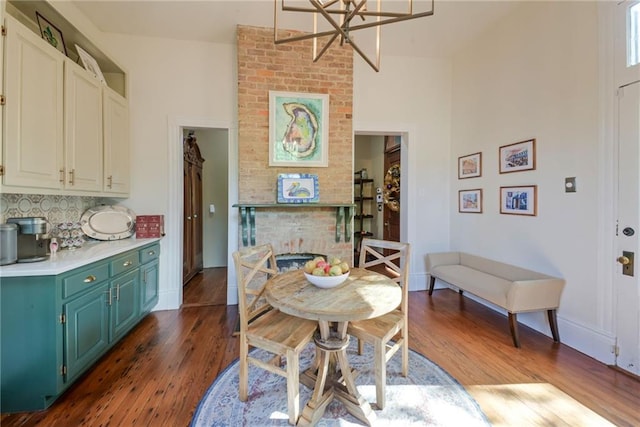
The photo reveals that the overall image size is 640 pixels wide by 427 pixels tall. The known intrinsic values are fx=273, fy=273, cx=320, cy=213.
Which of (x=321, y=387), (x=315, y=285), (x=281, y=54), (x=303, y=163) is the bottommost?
(x=321, y=387)

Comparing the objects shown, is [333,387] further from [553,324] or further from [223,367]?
[553,324]

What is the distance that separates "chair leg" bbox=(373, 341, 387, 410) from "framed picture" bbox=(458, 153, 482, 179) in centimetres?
278

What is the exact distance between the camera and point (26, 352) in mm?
1605

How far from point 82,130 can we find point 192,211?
2103 millimetres

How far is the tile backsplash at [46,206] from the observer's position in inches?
76.5

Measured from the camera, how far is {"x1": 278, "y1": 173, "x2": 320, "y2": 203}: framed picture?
3.14 meters

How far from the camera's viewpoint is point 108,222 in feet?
9.04

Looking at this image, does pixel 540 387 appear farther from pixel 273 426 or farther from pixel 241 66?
pixel 241 66

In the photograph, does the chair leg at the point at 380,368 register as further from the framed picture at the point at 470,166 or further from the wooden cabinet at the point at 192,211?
the wooden cabinet at the point at 192,211

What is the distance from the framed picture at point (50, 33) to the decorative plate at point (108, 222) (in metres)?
1.43

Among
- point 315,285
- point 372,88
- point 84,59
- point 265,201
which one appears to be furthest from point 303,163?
point 84,59

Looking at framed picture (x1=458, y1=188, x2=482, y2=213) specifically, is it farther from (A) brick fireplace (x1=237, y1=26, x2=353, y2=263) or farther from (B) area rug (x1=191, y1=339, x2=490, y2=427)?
(B) area rug (x1=191, y1=339, x2=490, y2=427)

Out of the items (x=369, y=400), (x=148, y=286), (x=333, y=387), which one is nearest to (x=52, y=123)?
(x=148, y=286)

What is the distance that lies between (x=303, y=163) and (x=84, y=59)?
2.21m
